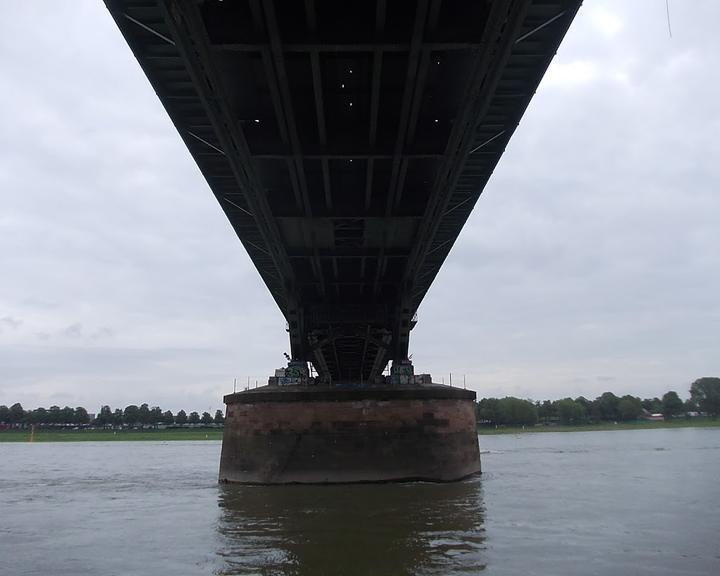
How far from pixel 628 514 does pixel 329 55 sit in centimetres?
1447

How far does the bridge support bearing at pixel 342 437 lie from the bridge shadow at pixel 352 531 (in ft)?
4.90

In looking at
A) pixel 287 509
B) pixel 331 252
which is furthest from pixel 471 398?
pixel 287 509

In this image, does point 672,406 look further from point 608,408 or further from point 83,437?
point 83,437

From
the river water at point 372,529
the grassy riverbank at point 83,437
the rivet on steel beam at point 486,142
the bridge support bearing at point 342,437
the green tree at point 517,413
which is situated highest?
the green tree at point 517,413

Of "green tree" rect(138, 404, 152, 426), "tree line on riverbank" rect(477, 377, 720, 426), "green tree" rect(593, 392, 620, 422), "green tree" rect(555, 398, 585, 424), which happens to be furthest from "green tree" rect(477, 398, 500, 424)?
"green tree" rect(138, 404, 152, 426)

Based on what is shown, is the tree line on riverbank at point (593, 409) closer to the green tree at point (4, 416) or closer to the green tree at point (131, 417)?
the green tree at point (131, 417)

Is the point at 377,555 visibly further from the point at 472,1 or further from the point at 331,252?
the point at 331,252

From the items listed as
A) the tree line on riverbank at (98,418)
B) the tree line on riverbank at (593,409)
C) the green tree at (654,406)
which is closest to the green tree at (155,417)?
the tree line on riverbank at (98,418)

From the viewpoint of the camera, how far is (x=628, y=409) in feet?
529

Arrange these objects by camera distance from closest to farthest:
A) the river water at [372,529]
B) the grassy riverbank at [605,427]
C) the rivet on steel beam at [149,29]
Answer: the river water at [372,529] < the rivet on steel beam at [149,29] < the grassy riverbank at [605,427]

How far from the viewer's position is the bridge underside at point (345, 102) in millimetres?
13945

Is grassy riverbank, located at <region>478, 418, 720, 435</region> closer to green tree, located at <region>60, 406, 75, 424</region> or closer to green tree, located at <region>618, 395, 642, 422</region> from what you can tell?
green tree, located at <region>618, 395, 642, 422</region>

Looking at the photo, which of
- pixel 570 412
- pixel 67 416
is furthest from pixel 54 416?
pixel 570 412

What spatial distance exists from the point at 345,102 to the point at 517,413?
143245 millimetres
